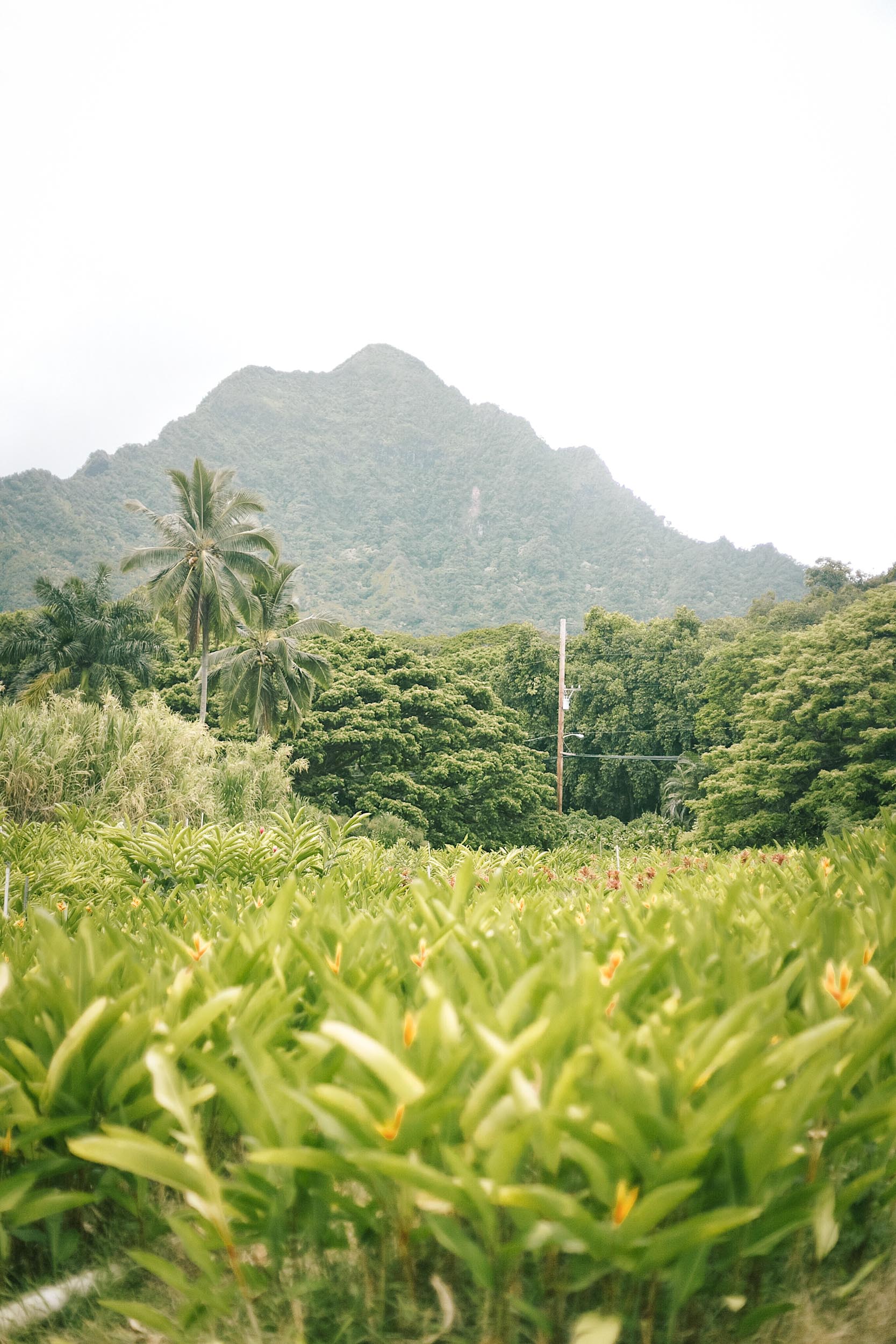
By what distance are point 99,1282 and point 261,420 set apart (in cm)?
10879

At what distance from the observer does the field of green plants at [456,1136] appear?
102cm

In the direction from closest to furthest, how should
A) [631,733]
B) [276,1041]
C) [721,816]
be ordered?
1. [276,1041]
2. [721,816]
3. [631,733]

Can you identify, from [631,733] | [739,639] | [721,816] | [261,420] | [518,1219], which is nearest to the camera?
[518,1219]

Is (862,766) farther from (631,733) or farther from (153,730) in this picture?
(631,733)

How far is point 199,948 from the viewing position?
1.86 metres

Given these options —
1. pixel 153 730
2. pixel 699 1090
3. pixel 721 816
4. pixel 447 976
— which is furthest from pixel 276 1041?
pixel 721 816

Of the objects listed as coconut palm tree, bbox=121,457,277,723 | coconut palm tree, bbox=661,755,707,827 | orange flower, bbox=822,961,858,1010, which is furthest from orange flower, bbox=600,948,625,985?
coconut palm tree, bbox=661,755,707,827

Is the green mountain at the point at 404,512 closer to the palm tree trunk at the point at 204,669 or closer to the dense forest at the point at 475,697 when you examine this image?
the dense forest at the point at 475,697

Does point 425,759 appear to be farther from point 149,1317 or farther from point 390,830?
point 149,1317

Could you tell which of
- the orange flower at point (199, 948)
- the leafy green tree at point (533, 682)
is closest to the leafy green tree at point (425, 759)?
the leafy green tree at point (533, 682)

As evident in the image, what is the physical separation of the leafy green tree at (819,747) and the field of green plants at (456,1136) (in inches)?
605

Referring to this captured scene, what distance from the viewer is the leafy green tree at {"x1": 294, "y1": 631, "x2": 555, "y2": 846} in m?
25.1

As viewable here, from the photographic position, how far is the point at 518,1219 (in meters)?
1.00

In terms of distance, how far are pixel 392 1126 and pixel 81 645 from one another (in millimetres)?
33122
